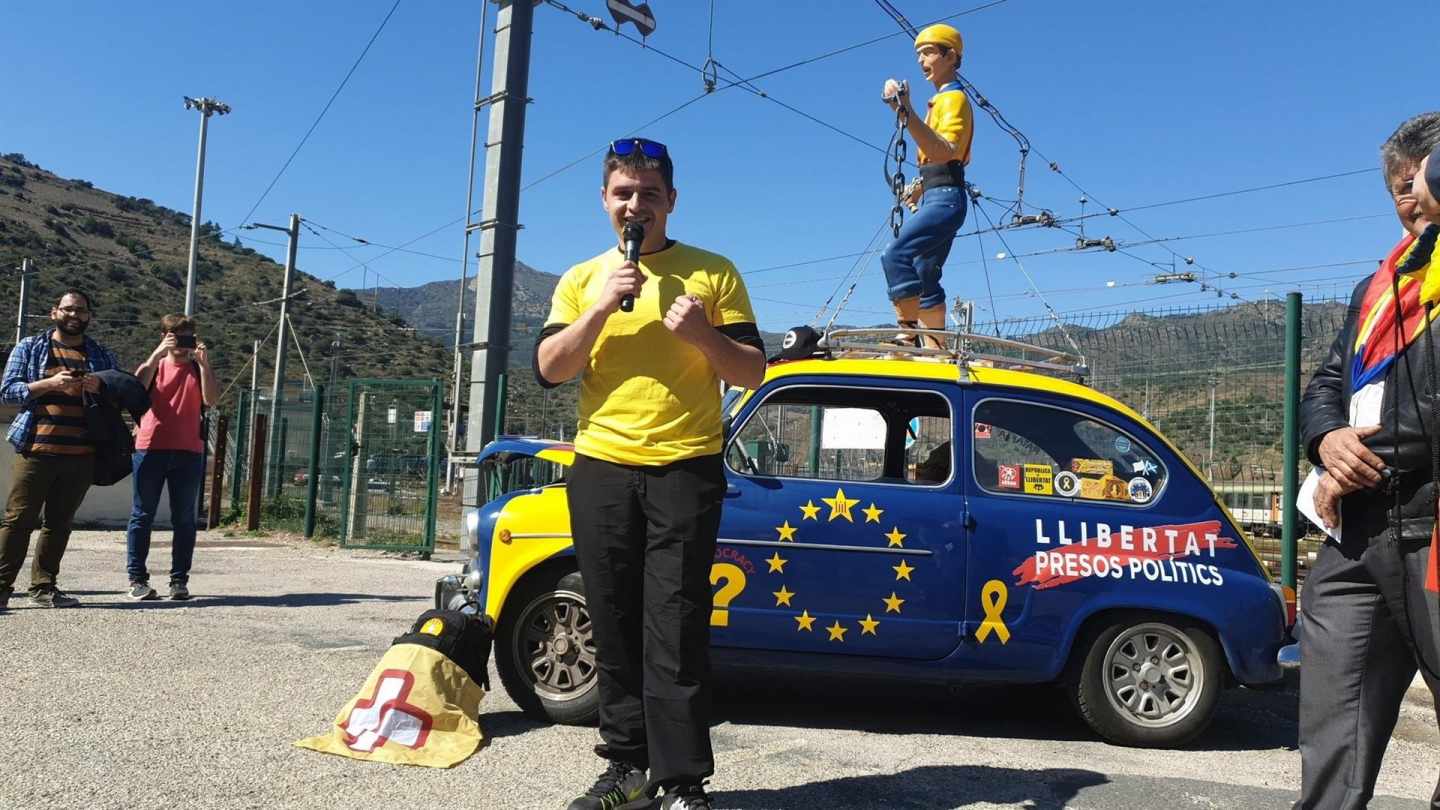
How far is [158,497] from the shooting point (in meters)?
Answer: 7.77

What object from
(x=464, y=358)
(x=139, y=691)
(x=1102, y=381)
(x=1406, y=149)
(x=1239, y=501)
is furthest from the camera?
(x=464, y=358)

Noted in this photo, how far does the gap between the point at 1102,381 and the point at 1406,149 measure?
739cm

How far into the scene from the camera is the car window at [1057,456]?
532 cm

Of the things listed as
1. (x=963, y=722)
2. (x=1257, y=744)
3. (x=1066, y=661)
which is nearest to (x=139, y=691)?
(x=963, y=722)

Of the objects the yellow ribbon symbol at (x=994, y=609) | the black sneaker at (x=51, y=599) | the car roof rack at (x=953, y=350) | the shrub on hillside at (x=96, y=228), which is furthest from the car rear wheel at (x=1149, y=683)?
the shrub on hillside at (x=96, y=228)

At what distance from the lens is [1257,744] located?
5.37 m

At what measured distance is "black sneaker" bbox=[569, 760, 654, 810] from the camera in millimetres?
3404

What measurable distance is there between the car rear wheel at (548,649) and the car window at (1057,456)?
2.02 metres

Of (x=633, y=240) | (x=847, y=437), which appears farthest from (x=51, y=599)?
(x=633, y=240)

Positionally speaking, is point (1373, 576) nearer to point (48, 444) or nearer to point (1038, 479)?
point (1038, 479)

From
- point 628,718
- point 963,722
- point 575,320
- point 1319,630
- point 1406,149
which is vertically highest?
point 1406,149

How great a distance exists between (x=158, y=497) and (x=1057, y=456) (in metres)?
6.16

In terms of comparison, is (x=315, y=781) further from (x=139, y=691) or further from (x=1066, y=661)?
(x=1066, y=661)

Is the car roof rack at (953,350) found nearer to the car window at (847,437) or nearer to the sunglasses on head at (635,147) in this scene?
the car window at (847,437)
